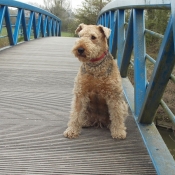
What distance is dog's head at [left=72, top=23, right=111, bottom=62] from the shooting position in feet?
6.73

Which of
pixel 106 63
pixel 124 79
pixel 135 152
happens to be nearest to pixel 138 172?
pixel 135 152

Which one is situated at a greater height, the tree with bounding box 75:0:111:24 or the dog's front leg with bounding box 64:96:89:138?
the tree with bounding box 75:0:111:24

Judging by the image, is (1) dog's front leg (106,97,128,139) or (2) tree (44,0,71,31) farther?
(2) tree (44,0,71,31)

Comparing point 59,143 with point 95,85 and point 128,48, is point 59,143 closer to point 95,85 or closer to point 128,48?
point 95,85

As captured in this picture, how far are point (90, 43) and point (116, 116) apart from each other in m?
0.64

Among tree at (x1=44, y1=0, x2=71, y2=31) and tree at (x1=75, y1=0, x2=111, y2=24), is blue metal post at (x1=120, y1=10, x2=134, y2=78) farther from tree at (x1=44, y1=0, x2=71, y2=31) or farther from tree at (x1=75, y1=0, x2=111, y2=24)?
tree at (x1=44, y1=0, x2=71, y2=31)

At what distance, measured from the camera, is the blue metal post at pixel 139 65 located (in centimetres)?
236

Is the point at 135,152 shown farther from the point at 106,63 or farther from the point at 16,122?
the point at 16,122

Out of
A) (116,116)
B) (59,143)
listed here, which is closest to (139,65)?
(116,116)

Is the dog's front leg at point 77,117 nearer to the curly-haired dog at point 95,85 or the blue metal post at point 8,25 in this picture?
the curly-haired dog at point 95,85

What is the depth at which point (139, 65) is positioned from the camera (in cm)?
242

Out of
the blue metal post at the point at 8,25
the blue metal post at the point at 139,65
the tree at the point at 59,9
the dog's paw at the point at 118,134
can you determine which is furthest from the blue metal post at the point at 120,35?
the tree at the point at 59,9

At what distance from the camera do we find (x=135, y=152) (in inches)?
77.3

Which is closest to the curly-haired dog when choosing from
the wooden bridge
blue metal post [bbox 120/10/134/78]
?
the wooden bridge
